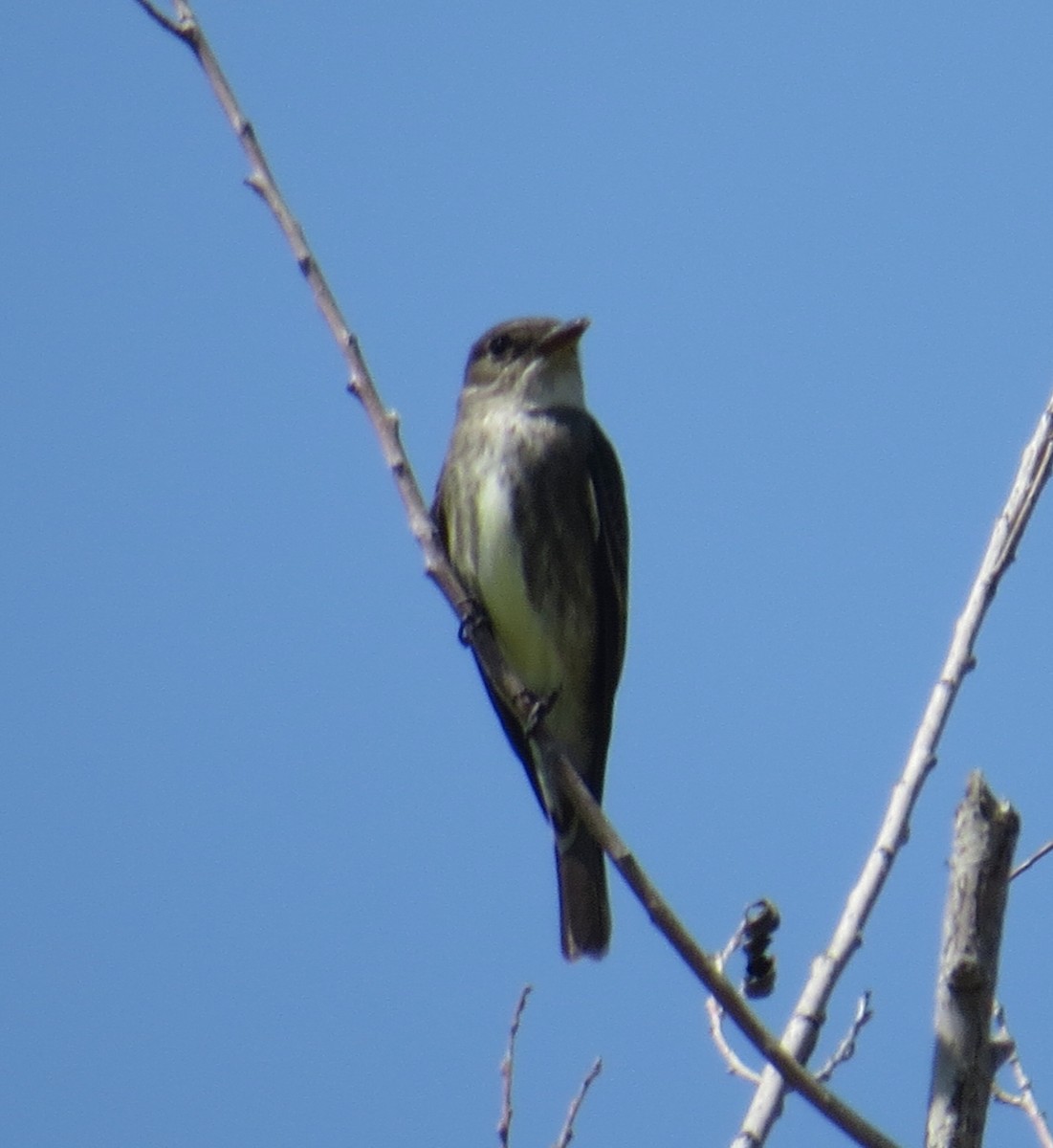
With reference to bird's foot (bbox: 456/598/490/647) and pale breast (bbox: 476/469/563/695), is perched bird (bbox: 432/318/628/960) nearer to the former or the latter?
pale breast (bbox: 476/469/563/695)

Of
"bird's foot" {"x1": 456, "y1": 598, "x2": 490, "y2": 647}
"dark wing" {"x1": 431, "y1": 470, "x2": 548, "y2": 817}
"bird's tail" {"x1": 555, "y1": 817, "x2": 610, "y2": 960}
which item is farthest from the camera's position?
"dark wing" {"x1": 431, "y1": 470, "x2": 548, "y2": 817}

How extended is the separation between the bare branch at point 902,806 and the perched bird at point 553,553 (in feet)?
7.89

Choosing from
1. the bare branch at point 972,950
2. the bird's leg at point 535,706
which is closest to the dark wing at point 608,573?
→ the bird's leg at point 535,706

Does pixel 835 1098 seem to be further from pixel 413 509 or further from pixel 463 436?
pixel 463 436

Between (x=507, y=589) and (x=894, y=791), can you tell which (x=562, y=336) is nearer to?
(x=507, y=589)

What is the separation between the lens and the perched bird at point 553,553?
6070mm

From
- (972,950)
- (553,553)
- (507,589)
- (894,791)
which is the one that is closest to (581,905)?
(507,589)

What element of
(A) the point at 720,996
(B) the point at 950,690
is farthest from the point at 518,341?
(A) the point at 720,996

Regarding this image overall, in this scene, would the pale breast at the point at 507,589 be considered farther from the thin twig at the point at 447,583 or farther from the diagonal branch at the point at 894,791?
the diagonal branch at the point at 894,791

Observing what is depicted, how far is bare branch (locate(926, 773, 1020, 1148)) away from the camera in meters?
2.74

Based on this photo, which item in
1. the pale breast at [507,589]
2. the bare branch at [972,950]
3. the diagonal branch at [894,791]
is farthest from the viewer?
the pale breast at [507,589]

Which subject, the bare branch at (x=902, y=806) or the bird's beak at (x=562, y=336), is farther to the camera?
the bird's beak at (x=562, y=336)

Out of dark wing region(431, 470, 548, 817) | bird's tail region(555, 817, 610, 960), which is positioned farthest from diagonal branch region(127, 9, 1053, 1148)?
dark wing region(431, 470, 548, 817)

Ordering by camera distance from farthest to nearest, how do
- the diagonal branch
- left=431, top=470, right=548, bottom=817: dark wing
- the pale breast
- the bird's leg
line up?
1. left=431, top=470, right=548, bottom=817: dark wing
2. the pale breast
3. the bird's leg
4. the diagonal branch
